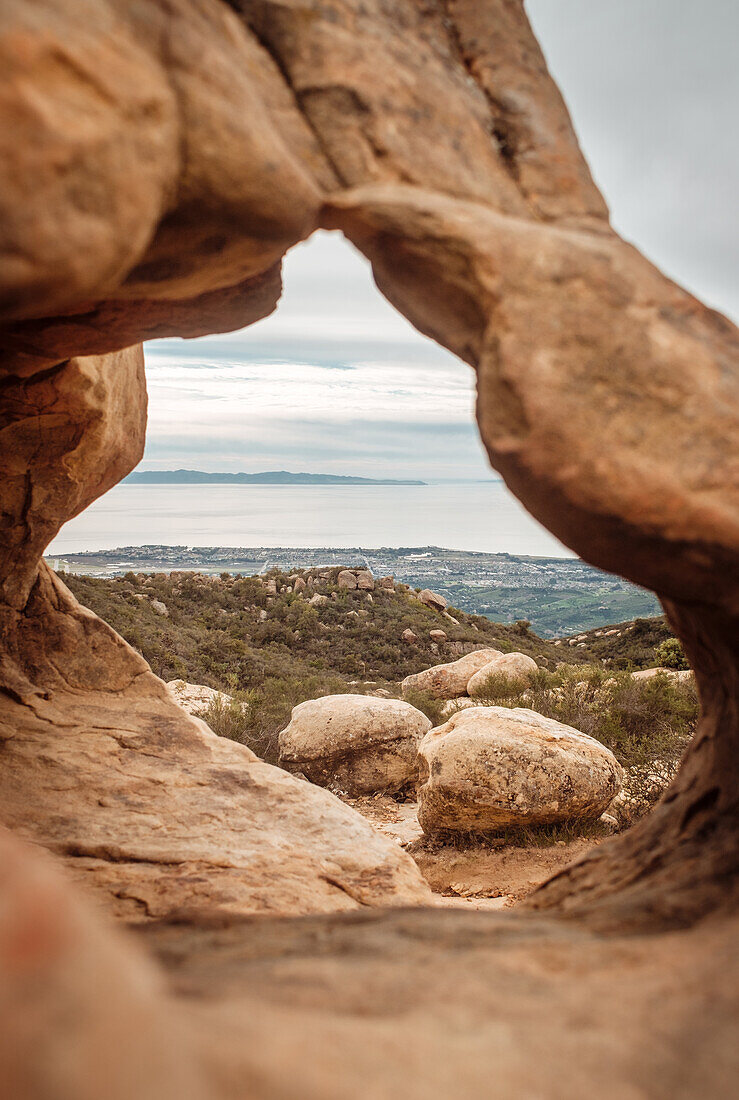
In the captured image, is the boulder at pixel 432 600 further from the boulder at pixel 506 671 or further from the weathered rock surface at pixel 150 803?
the weathered rock surface at pixel 150 803

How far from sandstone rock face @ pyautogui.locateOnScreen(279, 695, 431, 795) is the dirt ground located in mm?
1456

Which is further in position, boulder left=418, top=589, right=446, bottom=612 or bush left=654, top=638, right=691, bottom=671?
boulder left=418, top=589, right=446, bottom=612

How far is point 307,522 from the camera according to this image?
71438mm

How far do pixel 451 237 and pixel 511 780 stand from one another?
257 inches

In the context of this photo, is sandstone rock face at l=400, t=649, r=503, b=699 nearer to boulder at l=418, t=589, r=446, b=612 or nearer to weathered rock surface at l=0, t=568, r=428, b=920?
boulder at l=418, t=589, r=446, b=612

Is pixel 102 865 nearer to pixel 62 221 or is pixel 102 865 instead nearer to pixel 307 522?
pixel 62 221

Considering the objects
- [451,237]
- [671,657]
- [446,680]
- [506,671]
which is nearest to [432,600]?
[446,680]

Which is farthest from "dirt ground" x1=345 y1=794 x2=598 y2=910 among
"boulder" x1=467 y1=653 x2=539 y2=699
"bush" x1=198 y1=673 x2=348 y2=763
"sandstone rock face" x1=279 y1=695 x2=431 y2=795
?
"boulder" x1=467 y1=653 x2=539 y2=699

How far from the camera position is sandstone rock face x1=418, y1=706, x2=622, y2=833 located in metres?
7.94

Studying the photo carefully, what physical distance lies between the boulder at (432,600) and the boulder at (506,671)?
1115 cm

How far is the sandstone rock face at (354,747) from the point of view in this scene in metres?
10.2

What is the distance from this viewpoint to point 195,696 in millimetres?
13055

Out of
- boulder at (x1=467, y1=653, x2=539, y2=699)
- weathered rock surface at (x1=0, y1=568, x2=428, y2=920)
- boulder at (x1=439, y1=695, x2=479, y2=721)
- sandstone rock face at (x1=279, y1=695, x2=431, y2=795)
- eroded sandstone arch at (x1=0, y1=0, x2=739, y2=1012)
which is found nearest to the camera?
eroded sandstone arch at (x1=0, y1=0, x2=739, y2=1012)

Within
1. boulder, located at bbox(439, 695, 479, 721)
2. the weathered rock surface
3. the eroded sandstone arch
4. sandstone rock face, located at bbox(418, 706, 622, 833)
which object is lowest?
boulder, located at bbox(439, 695, 479, 721)
